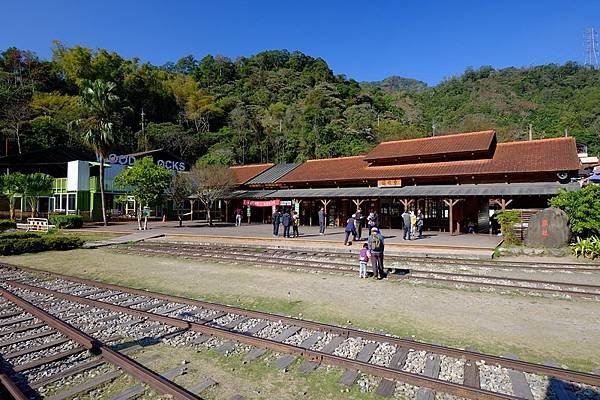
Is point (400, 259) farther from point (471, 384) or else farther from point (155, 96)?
point (155, 96)

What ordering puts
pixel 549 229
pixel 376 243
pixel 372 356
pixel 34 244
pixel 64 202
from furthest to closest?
pixel 64 202, pixel 34 244, pixel 549 229, pixel 376 243, pixel 372 356

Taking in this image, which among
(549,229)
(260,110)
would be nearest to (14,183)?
(549,229)

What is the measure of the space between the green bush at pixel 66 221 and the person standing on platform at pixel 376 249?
90.1 ft

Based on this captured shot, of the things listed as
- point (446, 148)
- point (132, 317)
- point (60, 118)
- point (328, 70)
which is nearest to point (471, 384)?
point (132, 317)

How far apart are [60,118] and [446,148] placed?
51774 mm

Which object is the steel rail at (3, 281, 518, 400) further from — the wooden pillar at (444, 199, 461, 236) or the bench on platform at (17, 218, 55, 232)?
the bench on platform at (17, 218, 55, 232)

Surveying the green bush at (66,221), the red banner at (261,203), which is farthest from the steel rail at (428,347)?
the green bush at (66,221)

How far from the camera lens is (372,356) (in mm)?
5312

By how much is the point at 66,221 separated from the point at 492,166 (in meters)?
30.9

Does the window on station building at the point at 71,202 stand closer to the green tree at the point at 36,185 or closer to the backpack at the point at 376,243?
the green tree at the point at 36,185

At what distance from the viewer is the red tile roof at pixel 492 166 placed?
23.2 meters

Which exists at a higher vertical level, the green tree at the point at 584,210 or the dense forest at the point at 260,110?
the dense forest at the point at 260,110

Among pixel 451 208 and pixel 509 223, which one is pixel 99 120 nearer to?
pixel 451 208

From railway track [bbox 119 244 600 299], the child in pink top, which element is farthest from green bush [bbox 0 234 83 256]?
the child in pink top
